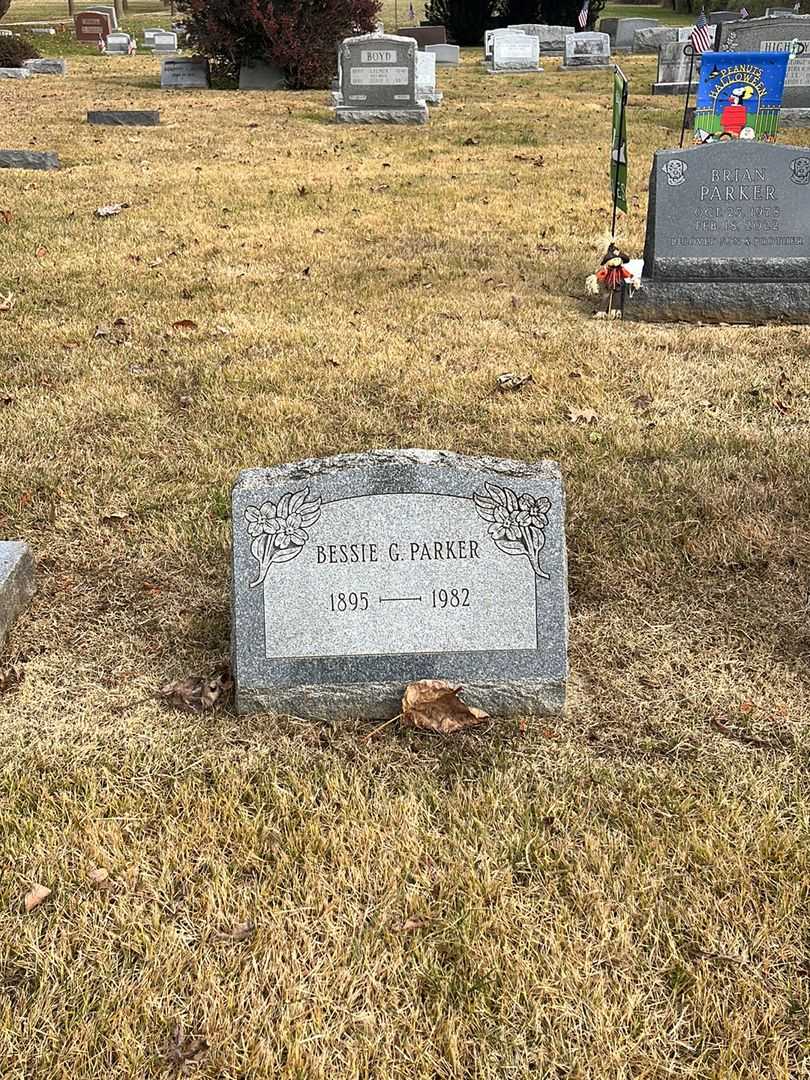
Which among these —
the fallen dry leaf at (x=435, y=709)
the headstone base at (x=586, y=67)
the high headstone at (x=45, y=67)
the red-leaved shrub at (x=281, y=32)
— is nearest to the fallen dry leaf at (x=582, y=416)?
the fallen dry leaf at (x=435, y=709)

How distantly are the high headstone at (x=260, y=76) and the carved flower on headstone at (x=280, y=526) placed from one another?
1928 cm

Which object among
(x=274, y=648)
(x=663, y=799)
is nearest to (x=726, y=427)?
(x=663, y=799)

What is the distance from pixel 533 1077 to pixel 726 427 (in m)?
3.60

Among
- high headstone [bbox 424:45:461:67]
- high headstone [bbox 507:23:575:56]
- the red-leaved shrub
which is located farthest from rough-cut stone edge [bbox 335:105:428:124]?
high headstone [bbox 507:23:575:56]

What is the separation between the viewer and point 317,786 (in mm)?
2621

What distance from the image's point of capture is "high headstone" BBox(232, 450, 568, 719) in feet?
8.82

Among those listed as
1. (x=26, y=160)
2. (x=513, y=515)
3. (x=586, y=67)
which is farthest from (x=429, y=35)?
(x=513, y=515)

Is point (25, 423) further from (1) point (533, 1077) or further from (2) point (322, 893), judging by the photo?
(1) point (533, 1077)

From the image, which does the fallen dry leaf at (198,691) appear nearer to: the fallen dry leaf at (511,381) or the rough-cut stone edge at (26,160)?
the fallen dry leaf at (511,381)

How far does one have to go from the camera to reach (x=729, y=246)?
6602mm

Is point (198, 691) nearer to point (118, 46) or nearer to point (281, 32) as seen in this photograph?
point (281, 32)

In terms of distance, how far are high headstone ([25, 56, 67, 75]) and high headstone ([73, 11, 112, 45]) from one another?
13.1 meters

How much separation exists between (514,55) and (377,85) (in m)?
10.6

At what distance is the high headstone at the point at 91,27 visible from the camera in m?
34.4
